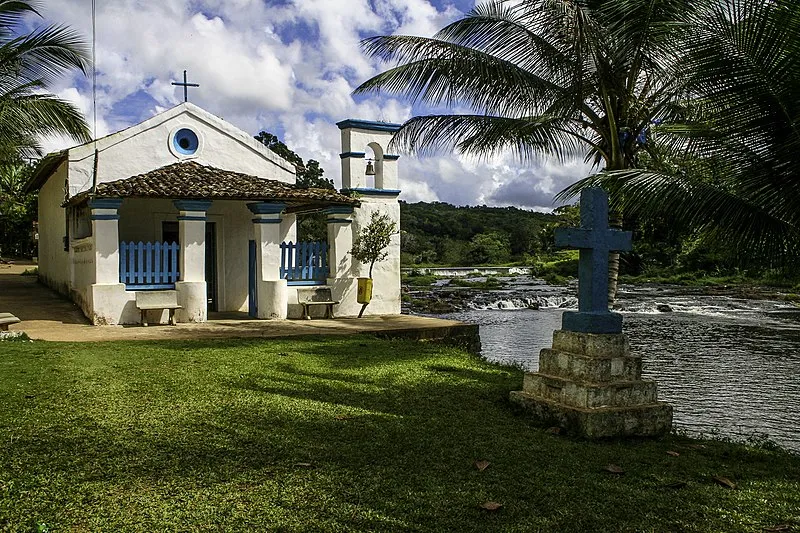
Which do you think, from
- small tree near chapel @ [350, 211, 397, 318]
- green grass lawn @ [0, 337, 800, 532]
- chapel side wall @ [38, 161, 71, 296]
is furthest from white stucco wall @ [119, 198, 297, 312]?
green grass lawn @ [0, 337, 800, 532]

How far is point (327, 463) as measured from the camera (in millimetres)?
4770

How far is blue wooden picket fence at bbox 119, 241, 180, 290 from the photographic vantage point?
1298 cm

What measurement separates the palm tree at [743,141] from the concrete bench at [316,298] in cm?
697

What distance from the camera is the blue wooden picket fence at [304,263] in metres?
14.4

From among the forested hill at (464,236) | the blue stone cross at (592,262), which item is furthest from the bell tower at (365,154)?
the forested hill at (464,236)

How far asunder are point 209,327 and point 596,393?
8090 millimetres

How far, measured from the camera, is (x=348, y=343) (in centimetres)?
1080

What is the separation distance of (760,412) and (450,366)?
487 centimetres

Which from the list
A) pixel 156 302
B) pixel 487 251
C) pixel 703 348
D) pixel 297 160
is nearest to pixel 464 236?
pixel 487 251

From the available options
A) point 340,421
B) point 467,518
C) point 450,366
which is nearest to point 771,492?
point 467,518

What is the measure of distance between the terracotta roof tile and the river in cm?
497

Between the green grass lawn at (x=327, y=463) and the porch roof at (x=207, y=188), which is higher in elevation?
the porch roof at (x=207, y=188)

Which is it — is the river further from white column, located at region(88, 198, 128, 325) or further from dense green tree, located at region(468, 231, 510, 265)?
dense green tree, located at region(468, 231, 510, 265)

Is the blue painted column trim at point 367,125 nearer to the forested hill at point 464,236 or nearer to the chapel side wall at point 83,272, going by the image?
the chapel side wall at point 83,272
